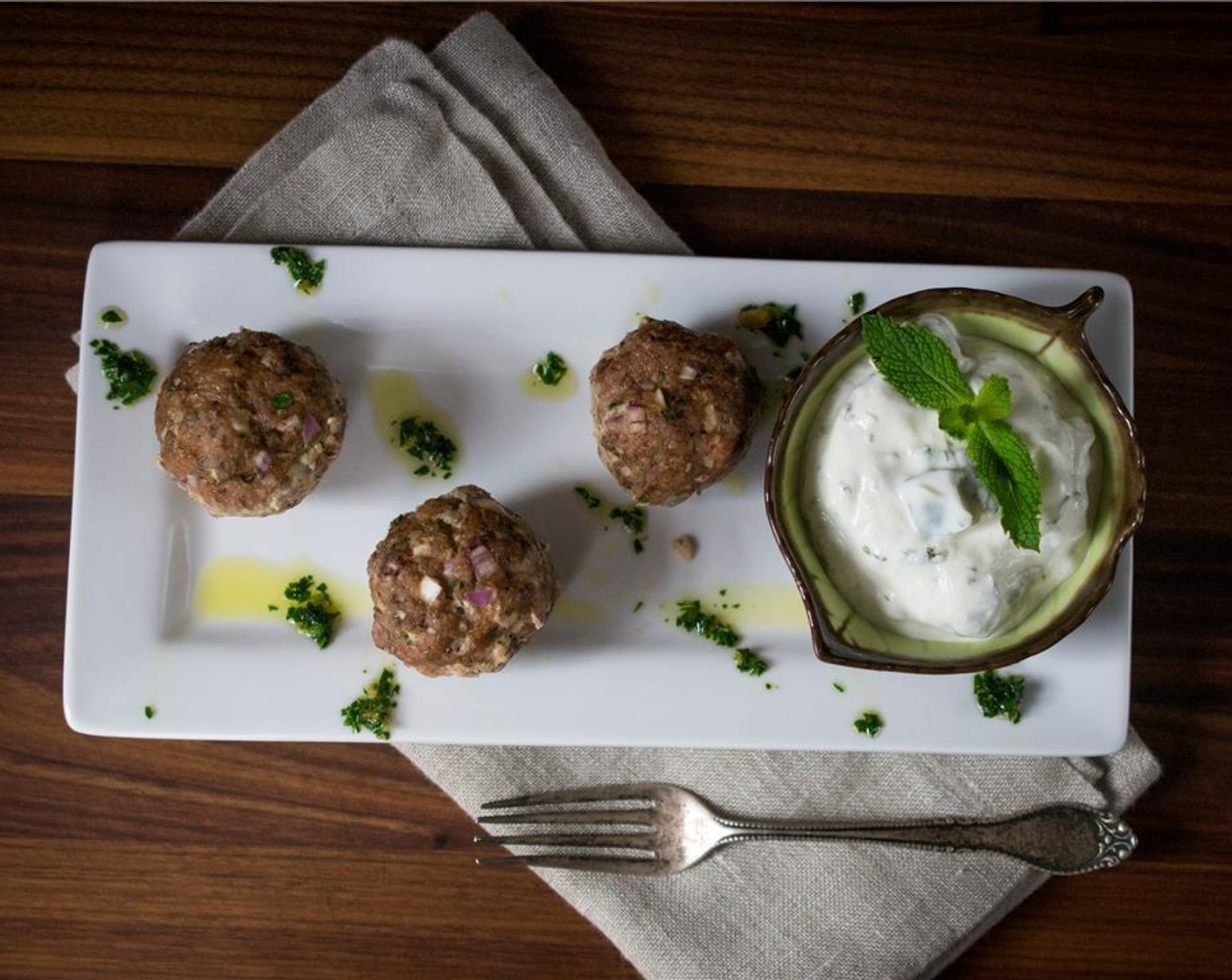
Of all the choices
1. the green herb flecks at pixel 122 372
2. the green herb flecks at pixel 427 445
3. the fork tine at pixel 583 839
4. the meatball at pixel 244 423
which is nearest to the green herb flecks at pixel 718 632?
the fork tine at pixel 583 839

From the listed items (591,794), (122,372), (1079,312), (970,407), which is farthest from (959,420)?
(122,372)

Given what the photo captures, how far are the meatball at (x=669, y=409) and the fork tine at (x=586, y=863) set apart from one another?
93 centimetres

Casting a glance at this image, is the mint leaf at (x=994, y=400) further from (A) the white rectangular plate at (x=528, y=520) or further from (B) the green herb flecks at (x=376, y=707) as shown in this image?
(B) the green herb flecks at (x=376, y=707)

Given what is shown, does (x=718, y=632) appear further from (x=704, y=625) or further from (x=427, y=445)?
(x=427, y=445)

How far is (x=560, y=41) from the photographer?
9.62 feet

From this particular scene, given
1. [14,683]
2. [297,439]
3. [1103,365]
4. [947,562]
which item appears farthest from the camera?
[14,683]

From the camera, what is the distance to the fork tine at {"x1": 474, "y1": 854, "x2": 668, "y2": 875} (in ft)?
9.28

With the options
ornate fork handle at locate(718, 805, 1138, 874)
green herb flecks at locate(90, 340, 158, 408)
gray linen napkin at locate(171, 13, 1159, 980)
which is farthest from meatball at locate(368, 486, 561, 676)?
ornate fork handle at locate(718, 805, 1138, 874)

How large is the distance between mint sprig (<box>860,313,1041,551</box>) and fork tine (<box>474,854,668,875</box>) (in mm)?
1236

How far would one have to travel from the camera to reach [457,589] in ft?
7.97

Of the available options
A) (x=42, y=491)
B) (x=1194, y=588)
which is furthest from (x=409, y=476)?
(x=1194, y=588)

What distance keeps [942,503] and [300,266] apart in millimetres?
1499

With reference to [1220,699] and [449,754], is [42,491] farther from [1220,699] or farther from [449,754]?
[1220,699]

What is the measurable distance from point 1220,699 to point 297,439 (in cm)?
231
